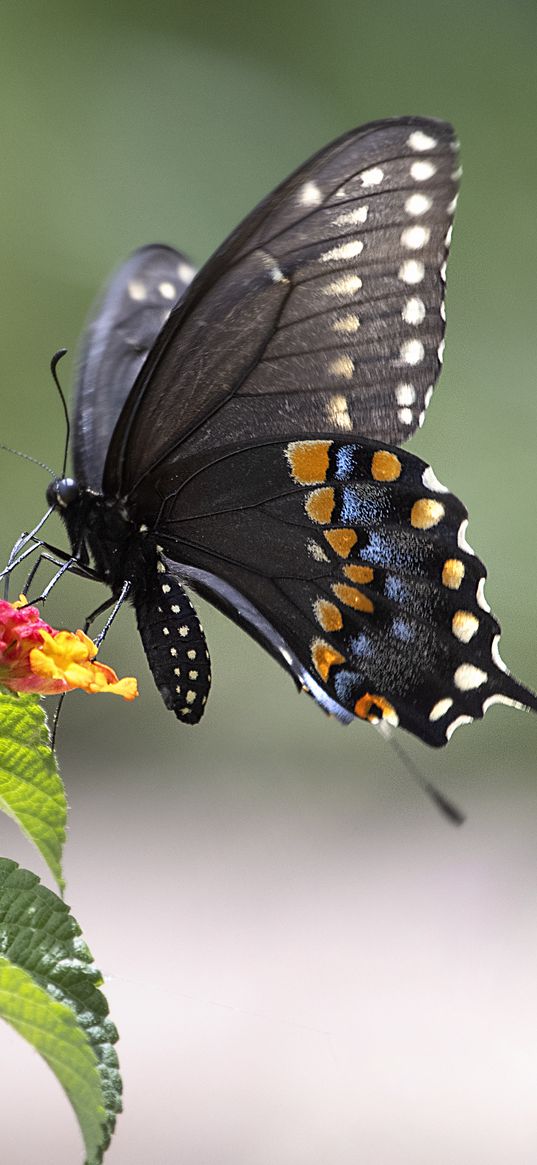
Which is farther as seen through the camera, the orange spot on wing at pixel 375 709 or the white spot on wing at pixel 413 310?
the white spot on wing at pixel 413 310

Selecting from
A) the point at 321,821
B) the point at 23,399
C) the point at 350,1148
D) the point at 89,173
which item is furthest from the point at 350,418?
the point at 89,173

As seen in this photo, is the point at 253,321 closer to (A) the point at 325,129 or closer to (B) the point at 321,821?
(B) the point at 321,821

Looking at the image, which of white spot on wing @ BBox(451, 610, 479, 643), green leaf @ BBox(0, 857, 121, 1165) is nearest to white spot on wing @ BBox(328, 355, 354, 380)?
white spot on wing @ BBox(451, 610, 479, 643)

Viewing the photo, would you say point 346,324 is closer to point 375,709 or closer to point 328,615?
point 328,615

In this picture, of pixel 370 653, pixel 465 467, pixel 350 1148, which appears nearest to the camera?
pixel 370 653

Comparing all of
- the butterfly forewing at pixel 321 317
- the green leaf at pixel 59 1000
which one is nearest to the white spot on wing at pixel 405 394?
the butterfly forewing at pixel 321 317

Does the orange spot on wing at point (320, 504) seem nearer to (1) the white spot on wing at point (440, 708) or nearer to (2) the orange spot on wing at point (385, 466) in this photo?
(2) the orange spot on wing at point (385, 466)

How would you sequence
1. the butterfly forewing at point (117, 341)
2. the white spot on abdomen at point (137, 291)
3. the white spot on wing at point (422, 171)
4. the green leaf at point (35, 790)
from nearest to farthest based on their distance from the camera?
the green leaf at point (35, 790), the white spot on wing at point (422, 171), the butterfly forewing at point (117, 341), the white spot on abdomen at point (137, 291)

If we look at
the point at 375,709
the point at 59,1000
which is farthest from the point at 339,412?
the point at 59,1000
